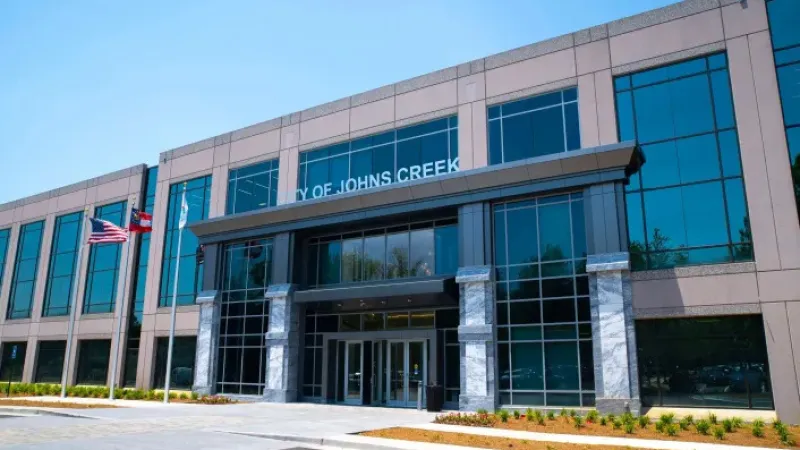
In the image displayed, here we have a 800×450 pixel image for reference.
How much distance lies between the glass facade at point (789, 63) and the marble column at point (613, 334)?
6.02 metres

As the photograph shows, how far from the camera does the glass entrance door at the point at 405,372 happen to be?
2584cm

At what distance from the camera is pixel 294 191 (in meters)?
31.2

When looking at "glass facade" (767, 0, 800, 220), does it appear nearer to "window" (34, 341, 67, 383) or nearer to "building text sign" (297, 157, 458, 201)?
"building text sign" (297, 157, 458, 201)

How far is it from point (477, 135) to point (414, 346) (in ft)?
31.4

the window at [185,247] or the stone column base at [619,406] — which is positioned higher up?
the window at [185,247]

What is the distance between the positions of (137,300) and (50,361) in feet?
34.4

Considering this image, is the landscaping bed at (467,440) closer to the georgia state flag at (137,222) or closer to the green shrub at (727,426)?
the green shrub at (727,426)

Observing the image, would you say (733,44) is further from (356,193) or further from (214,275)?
(214,275)

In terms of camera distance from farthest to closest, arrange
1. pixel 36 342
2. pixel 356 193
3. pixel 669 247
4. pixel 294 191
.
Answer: pixel 36 342 < pixel 294 191 < pixel 356 193 < pixel 669 247

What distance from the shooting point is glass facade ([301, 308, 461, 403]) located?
25188mm

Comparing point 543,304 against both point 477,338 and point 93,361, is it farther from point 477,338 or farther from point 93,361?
point 93,361

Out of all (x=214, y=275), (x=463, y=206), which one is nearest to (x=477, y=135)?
(x=463, y=206)

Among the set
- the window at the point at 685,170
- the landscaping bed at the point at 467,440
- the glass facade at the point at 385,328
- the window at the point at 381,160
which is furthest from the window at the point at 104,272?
the window at the point at 685,170

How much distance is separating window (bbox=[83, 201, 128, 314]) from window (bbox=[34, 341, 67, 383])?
13.5 ft
